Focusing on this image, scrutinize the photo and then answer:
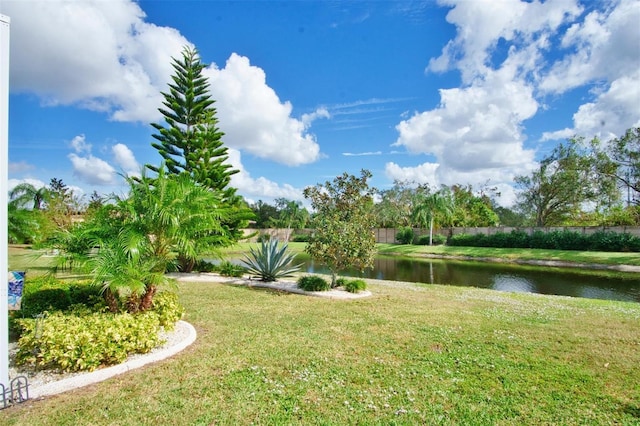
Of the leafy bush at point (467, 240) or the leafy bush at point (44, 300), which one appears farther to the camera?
the leafy bush at point (467, 240)

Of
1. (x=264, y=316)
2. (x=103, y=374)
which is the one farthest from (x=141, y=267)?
(x=264, y=316)

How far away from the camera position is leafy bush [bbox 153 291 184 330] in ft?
15.5

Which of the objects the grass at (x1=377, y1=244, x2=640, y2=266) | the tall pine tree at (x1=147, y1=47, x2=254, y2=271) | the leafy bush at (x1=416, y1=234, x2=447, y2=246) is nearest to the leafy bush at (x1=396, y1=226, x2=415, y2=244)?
the leafy bush at (x1=416, y1=234, x2=447, y2=246)

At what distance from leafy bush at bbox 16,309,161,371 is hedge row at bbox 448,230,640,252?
25.9 m

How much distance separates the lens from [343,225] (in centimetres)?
838

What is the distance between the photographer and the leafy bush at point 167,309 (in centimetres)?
472

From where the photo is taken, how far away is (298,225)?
4403cm

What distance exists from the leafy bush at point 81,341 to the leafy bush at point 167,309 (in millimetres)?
650

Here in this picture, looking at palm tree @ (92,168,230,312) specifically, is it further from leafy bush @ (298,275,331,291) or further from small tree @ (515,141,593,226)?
small tree @ (515,141,593,226)

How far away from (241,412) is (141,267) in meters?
2.65

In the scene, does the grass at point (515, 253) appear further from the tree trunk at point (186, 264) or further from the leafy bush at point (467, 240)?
the tree trunk at point (186, 264)

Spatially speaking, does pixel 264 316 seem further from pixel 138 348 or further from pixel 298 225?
pixel 298 225

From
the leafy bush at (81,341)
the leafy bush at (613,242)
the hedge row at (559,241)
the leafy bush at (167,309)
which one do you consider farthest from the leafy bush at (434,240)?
the leafy bush at (81,341)

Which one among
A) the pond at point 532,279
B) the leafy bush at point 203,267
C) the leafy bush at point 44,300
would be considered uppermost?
the leafy bush at point 44,300
